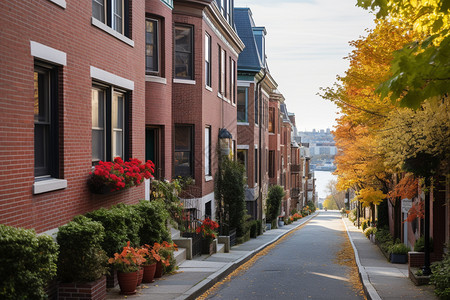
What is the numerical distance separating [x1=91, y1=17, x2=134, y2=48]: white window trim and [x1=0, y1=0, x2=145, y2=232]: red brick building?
0.08ft

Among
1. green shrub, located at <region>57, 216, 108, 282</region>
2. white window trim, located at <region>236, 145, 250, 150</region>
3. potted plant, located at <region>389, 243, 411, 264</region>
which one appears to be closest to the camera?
green shrub, located at <region>57, 216, 108, 282</region>

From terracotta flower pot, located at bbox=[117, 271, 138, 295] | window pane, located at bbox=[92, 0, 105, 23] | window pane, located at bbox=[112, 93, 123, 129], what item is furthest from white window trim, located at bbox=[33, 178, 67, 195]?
window pane, located at bbox=[92, 0, 105, 23]

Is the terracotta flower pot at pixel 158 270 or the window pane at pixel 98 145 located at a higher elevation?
the window pane at pixel 98 145

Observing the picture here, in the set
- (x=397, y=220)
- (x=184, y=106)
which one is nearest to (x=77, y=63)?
(x=184, y=106)

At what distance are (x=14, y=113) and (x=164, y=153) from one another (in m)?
11.2

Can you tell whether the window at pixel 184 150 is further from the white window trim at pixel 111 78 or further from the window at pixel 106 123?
the window at pixel 106 123

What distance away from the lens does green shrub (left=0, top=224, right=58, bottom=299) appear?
6770 millimetres

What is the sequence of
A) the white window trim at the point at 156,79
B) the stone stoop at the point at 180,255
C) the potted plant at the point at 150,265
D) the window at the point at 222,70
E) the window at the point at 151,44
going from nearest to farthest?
1. the potted plant at the point at 150,265
2. the stone stoop at the point at 180,255
3. the white window trim at the point at 156,79
4. the window at the point at 151,44
5. the window at the point at 222,70

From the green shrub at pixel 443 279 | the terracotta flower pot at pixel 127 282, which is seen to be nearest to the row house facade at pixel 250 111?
the green shrub at pixel 443 279

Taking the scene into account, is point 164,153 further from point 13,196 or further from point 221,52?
point 13,196

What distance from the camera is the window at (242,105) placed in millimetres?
35375

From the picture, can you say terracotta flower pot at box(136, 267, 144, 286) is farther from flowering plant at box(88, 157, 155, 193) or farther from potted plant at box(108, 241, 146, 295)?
flowering plant at box(88, 157, 155, 193)

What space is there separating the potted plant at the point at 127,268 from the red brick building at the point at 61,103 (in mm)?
1237

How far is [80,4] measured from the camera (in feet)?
36.0
